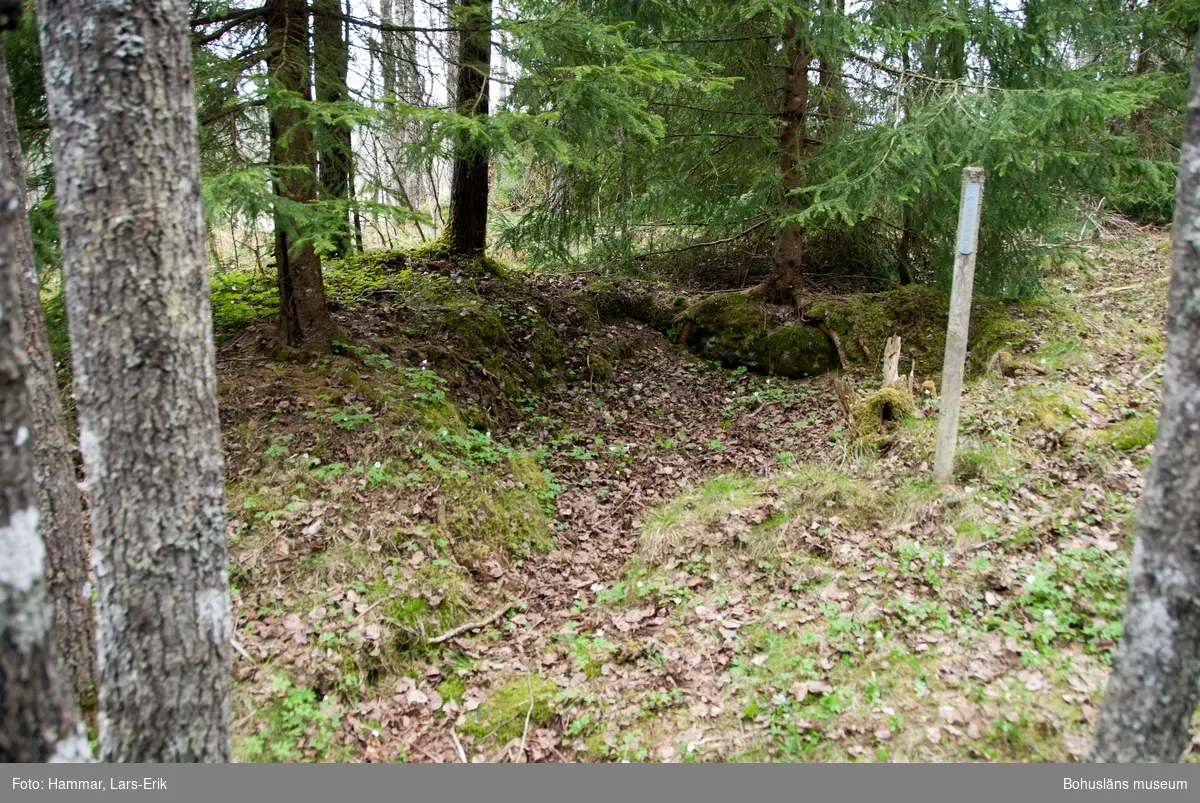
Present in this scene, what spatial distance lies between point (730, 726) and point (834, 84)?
27.3 feet

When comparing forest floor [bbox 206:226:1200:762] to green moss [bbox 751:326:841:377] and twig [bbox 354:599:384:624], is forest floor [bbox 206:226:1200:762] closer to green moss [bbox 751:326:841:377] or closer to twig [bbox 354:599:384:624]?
twig [bbox 354:599:384:624]

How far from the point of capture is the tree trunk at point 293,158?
6090mm

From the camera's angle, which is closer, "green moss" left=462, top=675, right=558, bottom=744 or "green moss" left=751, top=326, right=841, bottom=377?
"green moss" left=462, top=675, right=558, bottom=744

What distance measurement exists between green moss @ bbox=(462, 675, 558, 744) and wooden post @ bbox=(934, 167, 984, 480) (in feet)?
11.7

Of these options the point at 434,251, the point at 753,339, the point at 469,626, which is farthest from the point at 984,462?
the point at 434,251

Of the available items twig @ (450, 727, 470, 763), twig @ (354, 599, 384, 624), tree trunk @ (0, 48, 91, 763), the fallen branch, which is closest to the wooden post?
the fallen branch

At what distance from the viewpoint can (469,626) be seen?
4953 millimetres

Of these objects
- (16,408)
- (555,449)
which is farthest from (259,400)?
(16,408)

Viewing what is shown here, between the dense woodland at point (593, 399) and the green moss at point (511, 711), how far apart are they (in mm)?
25

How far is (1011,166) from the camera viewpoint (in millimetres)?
7207

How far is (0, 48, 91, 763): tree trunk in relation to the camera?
2.02 metres

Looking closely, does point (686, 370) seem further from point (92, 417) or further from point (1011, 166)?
point (92, 417)

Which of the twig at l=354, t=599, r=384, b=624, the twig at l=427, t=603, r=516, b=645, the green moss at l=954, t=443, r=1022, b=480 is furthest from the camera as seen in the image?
the green moss at l=954, t=443, r=1022, b=480

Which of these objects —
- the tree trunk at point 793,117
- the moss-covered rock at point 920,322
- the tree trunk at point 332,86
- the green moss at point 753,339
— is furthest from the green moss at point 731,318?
the tree trunk at point 332,86
